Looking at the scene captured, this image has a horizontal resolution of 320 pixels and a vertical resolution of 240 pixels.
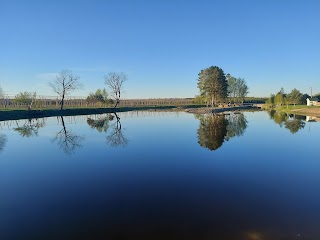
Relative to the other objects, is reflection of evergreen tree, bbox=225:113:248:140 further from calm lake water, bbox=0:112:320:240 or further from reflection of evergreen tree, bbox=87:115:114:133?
reflection of evergreen tree, bbox=87:115:114:133

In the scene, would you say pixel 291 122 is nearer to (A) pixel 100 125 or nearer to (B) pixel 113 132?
Result: (B) pixel 113 132

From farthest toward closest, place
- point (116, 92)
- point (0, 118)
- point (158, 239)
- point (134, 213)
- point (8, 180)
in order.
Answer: point (116, 92) → point (0, 118) → point (8, 180) → point (134, 213) → point (158, 239)

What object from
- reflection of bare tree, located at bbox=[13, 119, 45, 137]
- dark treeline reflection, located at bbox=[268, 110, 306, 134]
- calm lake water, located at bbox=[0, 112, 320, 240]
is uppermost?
reflection of bare tree, located at bbox=[13, 119, 45, 137]

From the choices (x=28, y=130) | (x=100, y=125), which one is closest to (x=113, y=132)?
(x=100, y=125)

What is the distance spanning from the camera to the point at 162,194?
11516 millimetres

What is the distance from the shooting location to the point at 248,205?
10117mm

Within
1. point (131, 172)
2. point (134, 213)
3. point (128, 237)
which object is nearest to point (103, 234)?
point (128, 237)

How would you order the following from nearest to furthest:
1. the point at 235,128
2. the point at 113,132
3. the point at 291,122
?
the point at 113,132 → the point at 235,128 → the point at 291,122

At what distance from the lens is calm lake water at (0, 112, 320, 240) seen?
8320 mm

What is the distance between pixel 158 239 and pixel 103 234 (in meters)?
1.78

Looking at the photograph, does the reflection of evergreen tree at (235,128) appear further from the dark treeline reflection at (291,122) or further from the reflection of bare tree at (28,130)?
the reflection of bare tree at (28,130)

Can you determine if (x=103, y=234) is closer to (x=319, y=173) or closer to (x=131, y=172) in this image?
(x=131, y=172)

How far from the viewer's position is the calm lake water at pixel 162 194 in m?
8.32

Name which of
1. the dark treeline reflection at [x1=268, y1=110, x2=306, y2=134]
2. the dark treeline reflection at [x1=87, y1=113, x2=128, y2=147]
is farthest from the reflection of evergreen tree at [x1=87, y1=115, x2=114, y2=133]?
the dark treeline reflection at [x1=268, y1=110, x2=306, y2=134]
